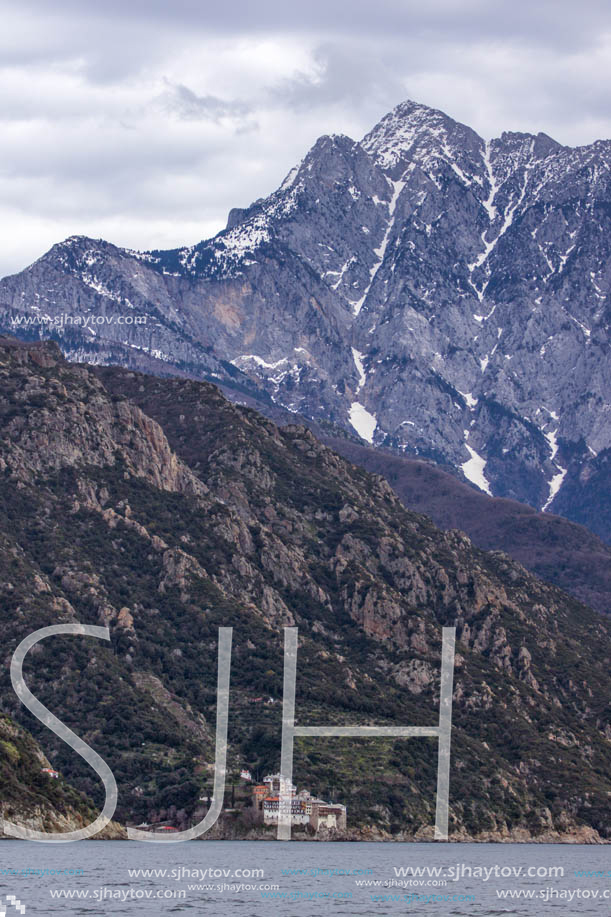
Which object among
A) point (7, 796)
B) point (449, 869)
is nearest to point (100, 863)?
point (7, 796)

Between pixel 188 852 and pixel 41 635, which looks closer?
pixel 188 852

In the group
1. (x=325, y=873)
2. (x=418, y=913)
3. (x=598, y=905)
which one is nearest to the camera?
(x=418, y=913)

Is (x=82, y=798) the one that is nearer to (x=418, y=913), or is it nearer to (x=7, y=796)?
(x=7, y=796)

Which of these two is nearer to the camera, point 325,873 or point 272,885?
point 272,885

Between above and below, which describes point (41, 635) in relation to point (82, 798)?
above

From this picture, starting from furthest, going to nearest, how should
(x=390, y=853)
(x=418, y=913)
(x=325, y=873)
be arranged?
(x=390, y=853)
(x=325, y=873)
(x=418, y=913)

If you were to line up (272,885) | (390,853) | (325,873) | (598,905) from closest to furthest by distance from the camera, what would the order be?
(598,905) < (272,885) < (325,873) < (390,853)

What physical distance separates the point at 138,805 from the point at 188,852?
12901 mm

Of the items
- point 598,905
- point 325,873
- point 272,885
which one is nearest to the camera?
point 598,905

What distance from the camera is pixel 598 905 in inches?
5433

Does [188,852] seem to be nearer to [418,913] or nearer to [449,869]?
[449,869]

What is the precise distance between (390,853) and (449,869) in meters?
24.7

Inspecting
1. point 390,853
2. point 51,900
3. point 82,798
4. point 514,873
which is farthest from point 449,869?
point 51,900

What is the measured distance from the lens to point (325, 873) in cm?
16188
